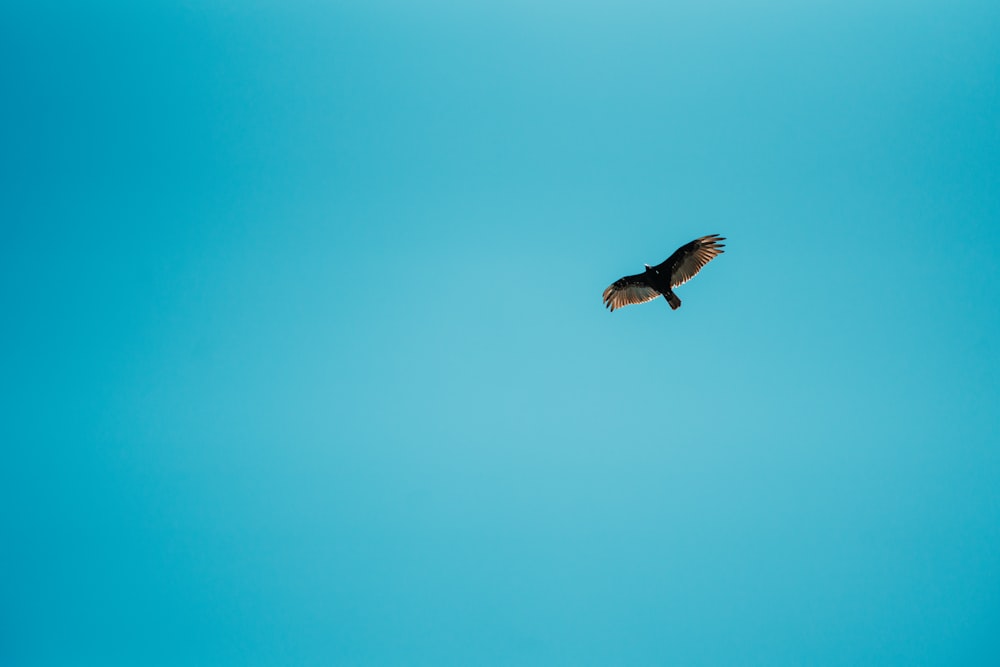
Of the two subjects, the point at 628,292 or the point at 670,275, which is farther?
the point at 628,292

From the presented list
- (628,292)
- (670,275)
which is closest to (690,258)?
(670,275)

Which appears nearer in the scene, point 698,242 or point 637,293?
point 698,242

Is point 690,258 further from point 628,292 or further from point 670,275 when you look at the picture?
point 628,292

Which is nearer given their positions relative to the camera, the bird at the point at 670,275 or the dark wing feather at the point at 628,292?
the bird at the point at 670,275
